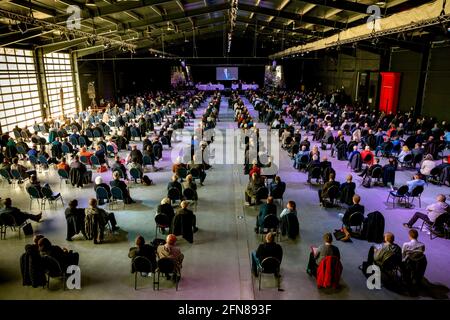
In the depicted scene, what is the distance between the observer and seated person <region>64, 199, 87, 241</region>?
26.3 feet

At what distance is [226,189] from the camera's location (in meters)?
11.7

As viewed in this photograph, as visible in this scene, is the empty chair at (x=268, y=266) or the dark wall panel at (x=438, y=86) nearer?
the empty chair at (x=268, y=266)

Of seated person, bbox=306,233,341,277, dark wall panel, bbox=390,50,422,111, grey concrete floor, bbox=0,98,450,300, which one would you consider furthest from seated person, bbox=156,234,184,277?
dark wall panel, bbox=390,50,422,111

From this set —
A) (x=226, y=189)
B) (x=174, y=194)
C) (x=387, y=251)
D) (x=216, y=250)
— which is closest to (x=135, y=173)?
(x=174, y=194)

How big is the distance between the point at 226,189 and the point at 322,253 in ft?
18.5

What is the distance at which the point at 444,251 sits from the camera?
7758mm

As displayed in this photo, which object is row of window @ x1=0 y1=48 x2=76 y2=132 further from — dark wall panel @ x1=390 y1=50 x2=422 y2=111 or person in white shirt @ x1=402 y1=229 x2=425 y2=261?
dark wall panel @ x1=390 y1=50 x2=422 y2=111

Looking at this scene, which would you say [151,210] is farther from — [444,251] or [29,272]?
[444,251]

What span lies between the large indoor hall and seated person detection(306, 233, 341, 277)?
0.12 ft

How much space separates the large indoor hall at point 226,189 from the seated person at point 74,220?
1.2 inches

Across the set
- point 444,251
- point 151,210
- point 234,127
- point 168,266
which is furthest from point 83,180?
point 234,127

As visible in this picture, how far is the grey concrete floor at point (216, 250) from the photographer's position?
20.7ft

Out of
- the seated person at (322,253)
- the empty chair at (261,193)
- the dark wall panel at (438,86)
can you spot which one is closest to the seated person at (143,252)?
the seated person at (322,253)

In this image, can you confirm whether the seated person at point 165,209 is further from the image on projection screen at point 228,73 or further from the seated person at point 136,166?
the image on projection screen at point 228,73
